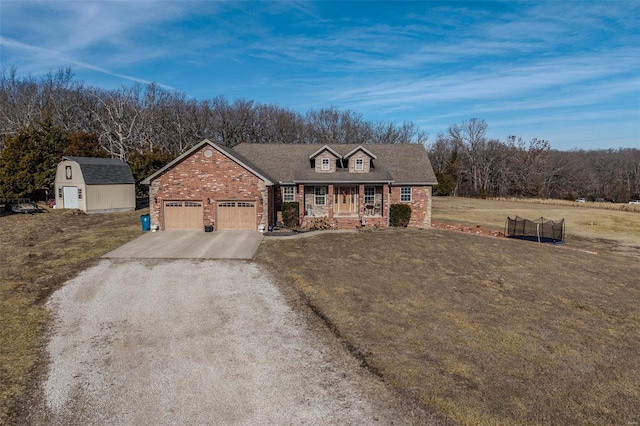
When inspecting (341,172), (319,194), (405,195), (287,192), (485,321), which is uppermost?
(341,172)

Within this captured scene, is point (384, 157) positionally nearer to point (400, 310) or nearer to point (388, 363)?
point (400, 310)

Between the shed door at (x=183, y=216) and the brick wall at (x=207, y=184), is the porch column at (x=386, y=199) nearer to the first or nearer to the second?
the brick wall at (x=207, y=184)

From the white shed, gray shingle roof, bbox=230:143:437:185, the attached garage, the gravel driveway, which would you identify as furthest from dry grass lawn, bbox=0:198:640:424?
the white shed

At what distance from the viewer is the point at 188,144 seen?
64.3m

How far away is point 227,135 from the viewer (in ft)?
226

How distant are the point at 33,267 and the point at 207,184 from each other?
10913 mm

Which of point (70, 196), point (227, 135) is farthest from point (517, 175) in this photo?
point (70, 196)

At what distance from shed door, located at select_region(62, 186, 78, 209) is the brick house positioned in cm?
1528

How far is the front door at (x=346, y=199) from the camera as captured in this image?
29125mm

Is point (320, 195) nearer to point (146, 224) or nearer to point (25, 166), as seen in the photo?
point (146, 224)

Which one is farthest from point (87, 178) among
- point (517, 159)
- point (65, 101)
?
point (517, 159)

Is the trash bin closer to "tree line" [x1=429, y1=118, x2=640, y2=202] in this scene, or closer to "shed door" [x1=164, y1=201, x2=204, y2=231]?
"shed door" [x1=164, y1=201, x2=204, y2=231]

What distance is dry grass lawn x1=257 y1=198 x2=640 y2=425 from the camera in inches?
308

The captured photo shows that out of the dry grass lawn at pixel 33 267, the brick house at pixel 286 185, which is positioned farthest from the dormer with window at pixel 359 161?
the dry grass lawn at pixel 33 267
